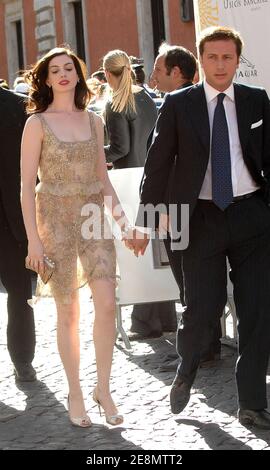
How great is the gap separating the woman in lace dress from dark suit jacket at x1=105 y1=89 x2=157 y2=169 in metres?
2.46

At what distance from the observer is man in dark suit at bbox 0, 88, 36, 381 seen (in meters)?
7.30

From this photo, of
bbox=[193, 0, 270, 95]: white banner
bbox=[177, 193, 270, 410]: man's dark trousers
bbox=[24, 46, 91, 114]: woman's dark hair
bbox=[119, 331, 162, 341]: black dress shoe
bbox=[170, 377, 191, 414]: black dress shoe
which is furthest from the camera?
bbox=[119, 331, 162, 341]: black dress shoe

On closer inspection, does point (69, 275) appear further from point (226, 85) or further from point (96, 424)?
point (226, 85)

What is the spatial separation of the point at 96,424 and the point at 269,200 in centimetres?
136

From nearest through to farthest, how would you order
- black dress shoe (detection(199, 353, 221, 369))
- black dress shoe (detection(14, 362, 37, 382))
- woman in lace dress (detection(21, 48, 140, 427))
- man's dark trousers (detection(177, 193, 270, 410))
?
1. man's dark trousers (detection(177, 193, 270, 410))
2. woman in lace dress (detection(21, 48, 140, 427))
3. black dress shoe (detection(14, 362, 37, 382))
4. black dress shoe (detection(199, 353, 221, 369))

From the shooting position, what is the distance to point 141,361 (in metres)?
7.88

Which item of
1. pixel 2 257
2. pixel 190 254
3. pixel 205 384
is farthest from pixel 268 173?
pixel 2 257

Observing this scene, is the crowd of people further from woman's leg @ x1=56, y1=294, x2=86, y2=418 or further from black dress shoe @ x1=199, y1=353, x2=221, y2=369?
black dress shoe @ x1=199, y1=353, x2=221, y2=369

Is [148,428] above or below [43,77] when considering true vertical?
below

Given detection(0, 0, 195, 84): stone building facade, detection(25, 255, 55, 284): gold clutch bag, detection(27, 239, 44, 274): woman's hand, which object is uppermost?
detection(0, 0, 195, 84): stone building facade

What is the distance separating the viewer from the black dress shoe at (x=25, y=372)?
24.3 ft

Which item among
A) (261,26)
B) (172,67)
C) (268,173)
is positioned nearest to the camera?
(268,173)

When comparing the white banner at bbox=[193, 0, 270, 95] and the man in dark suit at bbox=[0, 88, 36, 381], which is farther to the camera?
the white banner at bbox=[193, 0, 270, 95]

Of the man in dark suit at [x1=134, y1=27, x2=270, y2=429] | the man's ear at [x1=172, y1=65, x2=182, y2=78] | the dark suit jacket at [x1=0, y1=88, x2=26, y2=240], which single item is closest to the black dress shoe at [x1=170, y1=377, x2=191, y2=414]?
the man in dark suit at [x1=134, y1=27, x2=270, y2=429]
